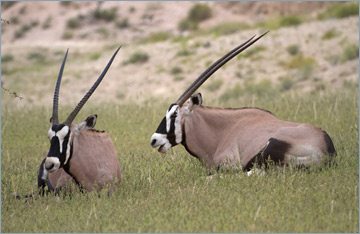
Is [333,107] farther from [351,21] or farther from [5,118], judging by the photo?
[351,21]

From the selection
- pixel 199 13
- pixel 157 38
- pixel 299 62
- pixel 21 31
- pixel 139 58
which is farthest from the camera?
pixel 21 31

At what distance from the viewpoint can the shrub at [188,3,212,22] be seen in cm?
3922

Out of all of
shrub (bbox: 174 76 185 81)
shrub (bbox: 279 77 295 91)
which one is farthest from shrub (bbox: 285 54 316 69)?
shrub (bbox: 174 76 185 81)

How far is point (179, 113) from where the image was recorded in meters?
7.70

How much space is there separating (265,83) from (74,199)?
52.5 ft

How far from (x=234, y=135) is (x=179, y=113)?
67cm

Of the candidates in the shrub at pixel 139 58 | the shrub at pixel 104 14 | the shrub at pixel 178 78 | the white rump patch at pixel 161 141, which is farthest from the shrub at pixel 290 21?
the white rump patch at pixel 161 141

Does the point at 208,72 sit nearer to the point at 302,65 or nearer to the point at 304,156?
the point at 304,156

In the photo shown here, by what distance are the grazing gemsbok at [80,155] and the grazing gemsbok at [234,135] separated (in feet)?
2.34

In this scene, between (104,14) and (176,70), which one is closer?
(176,70)

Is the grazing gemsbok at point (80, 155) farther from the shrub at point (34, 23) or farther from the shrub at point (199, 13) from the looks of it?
the shrub at point (34, 23)

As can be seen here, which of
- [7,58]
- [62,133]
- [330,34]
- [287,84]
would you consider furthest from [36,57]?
[62,133]

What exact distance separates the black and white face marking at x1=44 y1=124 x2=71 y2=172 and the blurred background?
9222 mm

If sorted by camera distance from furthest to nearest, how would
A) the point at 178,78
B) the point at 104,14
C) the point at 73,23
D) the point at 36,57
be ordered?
the point at 104,14, the point at 73,23, the point at 36,57, the point at 178,78
